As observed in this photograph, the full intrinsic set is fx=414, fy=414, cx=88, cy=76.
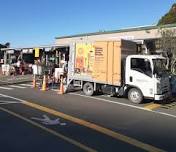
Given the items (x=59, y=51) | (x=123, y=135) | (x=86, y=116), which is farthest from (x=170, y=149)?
(x=59, y=51)

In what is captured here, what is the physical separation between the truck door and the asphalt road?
729mm

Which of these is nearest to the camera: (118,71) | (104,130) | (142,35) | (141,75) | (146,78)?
(104,130)

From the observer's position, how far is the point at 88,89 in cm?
2172

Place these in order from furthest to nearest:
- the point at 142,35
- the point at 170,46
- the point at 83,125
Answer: the point at 142,35, the point at 170,46, the point at 83,125

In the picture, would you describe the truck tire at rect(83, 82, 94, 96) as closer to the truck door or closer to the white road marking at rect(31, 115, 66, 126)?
the truck door

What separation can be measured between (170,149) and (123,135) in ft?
5.69

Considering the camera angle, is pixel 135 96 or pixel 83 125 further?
pixel 135 96

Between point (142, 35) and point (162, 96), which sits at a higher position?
point (142, 35)

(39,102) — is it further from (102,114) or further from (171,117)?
(171,117)

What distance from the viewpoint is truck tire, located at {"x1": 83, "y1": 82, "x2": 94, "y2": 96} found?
21.5 metres

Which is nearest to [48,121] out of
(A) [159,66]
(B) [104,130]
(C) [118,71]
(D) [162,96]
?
(B) [104,130]

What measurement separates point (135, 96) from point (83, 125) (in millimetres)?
6917

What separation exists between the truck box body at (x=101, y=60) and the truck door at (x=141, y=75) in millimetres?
619

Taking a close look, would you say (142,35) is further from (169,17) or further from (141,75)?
(141,75)
